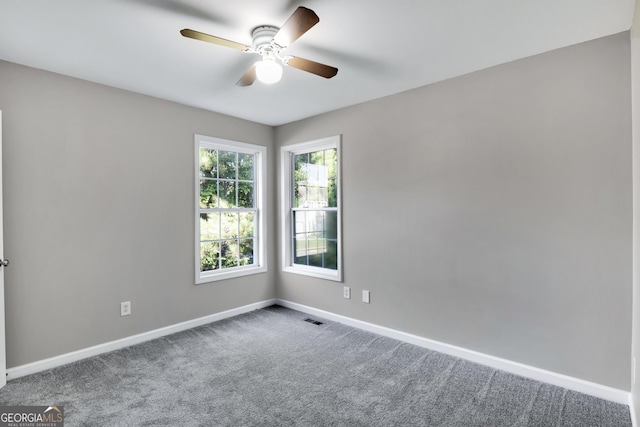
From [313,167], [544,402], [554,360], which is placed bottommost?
[544,402]

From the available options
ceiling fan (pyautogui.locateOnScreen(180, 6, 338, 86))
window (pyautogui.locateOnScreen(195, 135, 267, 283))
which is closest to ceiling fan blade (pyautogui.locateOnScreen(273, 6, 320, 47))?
ceiling fan (pyautogui.locateOnScreen(180, 6, 338, 86))

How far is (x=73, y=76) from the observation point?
9.15 feet

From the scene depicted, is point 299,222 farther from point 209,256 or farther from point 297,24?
point 297,24

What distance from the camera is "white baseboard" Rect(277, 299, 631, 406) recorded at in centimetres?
218

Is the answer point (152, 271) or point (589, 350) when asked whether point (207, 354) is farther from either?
point (589, 350)

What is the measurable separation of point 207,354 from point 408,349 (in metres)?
1.83

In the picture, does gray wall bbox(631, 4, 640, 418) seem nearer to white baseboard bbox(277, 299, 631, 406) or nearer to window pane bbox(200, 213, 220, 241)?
white baseboard bbox(277, 299, 631, 406)

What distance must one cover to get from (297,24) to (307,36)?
1.85ft

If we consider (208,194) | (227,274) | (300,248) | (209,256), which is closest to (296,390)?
(227,274)

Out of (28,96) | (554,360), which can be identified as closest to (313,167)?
(28,96)

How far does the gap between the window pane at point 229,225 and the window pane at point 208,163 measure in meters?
0.51

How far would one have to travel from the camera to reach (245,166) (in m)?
4.26

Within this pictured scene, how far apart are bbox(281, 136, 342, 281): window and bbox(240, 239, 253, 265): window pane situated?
44cm

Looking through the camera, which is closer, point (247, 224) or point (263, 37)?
point (263, 37)
